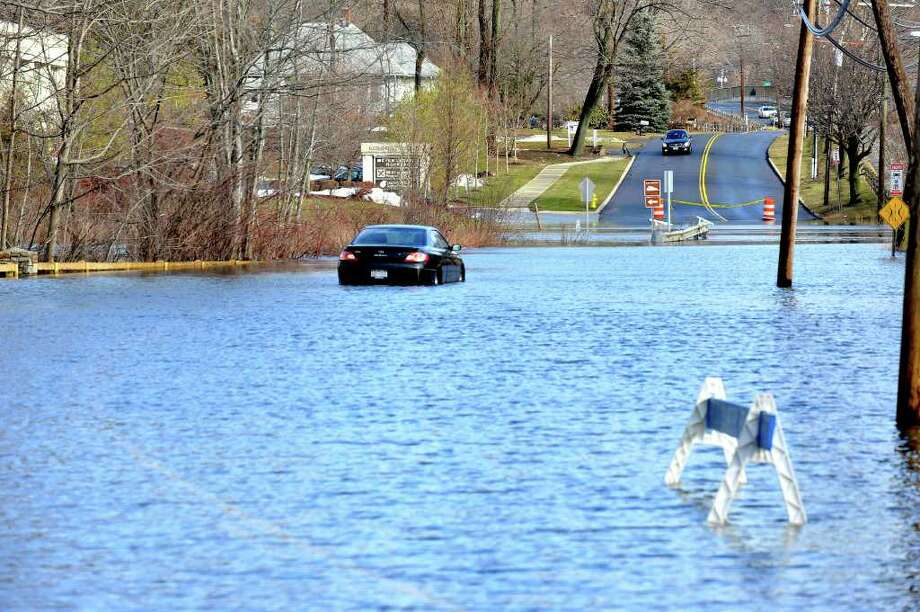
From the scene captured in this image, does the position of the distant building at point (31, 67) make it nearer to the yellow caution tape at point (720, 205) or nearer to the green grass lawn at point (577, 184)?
the green grass lawn at point (577, 184)

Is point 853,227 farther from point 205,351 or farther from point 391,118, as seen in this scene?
point 205,351

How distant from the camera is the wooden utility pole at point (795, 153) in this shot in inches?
1384

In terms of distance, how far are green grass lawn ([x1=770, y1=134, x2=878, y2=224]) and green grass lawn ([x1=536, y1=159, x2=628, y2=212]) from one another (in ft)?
35.4

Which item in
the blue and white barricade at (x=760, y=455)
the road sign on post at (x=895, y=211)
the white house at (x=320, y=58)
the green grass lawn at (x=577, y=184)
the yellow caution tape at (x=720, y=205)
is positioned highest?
the white house at (x=320, y=58)

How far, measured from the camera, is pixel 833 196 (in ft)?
333

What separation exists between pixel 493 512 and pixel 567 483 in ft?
3.91

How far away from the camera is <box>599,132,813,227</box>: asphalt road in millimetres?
→ 91375

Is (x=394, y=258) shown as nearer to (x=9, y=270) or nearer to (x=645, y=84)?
(x=9, y=270)

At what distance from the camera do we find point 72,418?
14.8 m

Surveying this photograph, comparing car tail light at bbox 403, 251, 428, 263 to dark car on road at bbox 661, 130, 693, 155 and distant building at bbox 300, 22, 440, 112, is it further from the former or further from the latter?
dark car on road at bbox 661, 130, 693, 155

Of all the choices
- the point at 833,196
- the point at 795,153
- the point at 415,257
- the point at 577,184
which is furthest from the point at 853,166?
the point at 415,257

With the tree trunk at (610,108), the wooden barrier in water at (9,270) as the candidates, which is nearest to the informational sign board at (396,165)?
the wooden barrier in water at (9,270)

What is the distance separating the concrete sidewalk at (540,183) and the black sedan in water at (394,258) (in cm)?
5505

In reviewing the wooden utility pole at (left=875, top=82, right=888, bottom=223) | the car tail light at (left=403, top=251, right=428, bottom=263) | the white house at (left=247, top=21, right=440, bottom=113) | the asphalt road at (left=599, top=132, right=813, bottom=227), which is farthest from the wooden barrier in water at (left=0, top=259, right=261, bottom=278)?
the asphalt road at (left=599, top=132, right=813, bottom=227)
